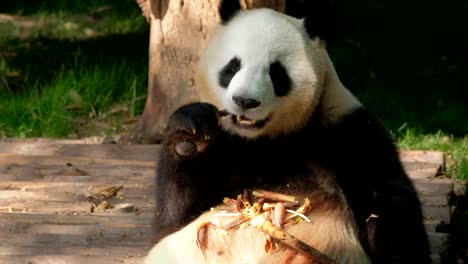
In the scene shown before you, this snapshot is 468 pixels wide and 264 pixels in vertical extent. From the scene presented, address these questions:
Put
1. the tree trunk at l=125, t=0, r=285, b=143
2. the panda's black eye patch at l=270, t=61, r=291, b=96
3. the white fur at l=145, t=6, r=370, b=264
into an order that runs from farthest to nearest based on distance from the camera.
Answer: the tree trunk at l=125, t=0, r=285, b=143, the panda's black eye patch at l=270, t=61, r=291, b=96, the white fur at l=145, t=6, r=370, b=264

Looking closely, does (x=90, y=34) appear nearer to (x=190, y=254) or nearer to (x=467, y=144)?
(x=467, y=144)

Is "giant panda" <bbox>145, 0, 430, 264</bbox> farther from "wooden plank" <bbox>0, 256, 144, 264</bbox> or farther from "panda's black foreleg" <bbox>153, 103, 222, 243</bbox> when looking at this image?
"wooden plank" <bbox>0, 256, 144, 264</bbox>

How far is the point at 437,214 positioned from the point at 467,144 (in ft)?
5.51

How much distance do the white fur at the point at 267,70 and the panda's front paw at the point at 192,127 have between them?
0.31 ft

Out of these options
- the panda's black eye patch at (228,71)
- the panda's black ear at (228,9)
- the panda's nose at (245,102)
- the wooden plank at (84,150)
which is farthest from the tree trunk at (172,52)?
the panda's nose at (245,102)

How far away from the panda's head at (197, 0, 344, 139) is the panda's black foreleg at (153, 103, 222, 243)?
6.2 inches

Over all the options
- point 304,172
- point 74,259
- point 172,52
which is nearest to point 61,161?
point 172,52

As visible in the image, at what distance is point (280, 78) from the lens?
13.0 ft

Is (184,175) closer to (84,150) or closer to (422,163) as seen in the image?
(84,150)

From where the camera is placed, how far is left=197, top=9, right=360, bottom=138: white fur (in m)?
3.90

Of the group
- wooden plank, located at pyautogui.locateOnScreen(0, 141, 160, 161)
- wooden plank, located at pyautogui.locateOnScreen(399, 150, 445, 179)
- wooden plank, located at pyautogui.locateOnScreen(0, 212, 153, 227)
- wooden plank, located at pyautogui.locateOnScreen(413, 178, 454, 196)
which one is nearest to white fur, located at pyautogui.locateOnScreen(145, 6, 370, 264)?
wooden plank, located at pyautogui.locateOnScreen(0, 212, 153, 227)

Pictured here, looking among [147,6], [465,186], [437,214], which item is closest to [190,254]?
[437,214]

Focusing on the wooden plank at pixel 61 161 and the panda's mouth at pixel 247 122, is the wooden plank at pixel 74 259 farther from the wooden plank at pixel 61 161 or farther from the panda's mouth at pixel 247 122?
the wooden plank at pixel 61 161

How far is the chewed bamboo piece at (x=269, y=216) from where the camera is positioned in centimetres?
373
